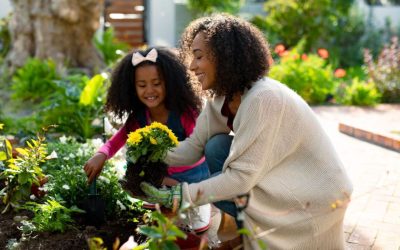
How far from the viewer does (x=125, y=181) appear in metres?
2.86

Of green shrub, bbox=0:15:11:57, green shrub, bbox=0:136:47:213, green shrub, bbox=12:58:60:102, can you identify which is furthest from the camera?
green shrub, bbox=0:15:11:57

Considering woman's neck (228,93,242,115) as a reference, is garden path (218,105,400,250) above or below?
below

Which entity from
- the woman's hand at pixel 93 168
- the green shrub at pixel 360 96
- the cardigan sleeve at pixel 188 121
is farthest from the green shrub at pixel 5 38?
the woman's hand at pixel 93 168

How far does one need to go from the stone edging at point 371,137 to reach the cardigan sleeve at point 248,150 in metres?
3.38

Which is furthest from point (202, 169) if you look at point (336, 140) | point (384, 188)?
point (336, 140)

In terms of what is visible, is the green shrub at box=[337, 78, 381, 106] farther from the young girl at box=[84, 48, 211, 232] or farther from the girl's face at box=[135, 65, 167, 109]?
the girl's face at box=[135, 65, 167, 109]

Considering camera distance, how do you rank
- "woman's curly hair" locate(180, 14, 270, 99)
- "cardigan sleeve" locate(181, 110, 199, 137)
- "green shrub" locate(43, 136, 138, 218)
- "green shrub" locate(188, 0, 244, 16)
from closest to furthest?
"woman's curly hair" locate(180, 14, 270, 99) < "green shrub" locate(43, 136, 138, 218) < "cardigan sleeve" locate(181, 110, 199, 137) < "green shrub" locate(188, 0, 244, 16)

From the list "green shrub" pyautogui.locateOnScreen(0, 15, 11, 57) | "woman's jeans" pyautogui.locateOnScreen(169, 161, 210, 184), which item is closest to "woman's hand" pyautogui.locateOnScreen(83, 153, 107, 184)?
"woman's jeans" pyautogui.locateOnScreen(169, 161, 210, 184)

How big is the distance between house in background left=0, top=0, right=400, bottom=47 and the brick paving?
5.82 metres

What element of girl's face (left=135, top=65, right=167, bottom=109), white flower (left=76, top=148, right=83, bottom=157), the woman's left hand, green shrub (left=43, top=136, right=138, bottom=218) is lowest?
white flower (left=76, top=148, right=83, bottom=157)

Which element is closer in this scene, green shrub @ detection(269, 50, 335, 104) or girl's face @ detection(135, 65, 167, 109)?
girl's face @ detection(135, 65, 167, 109)

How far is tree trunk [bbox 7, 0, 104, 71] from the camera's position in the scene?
877 centimetres

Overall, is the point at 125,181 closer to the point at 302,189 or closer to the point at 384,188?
the point at 302,189

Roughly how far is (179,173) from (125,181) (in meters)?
0.65
